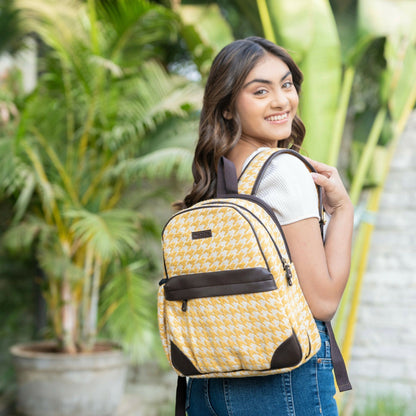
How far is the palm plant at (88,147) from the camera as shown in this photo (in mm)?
3549

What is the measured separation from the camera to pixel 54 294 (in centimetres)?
395

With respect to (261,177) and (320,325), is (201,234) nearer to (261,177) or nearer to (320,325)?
(261,177)

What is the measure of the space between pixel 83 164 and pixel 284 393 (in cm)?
308

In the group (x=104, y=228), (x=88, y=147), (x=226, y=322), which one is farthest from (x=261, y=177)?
(x=88, y=147)

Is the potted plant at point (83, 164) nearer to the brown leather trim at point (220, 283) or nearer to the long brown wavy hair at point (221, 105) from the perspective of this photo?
the long brown wavy hair at point (221, 105)

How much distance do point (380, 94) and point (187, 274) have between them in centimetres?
285

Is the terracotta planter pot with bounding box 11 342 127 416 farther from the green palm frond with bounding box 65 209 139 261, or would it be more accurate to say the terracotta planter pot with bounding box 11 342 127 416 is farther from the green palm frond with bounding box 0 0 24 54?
the green palm frond with bounding box 0 0 24 54

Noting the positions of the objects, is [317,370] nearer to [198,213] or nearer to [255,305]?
[255,305]

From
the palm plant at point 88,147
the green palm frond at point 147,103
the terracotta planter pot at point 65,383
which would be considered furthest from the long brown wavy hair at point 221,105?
the terracotta planter pot at point 65,383

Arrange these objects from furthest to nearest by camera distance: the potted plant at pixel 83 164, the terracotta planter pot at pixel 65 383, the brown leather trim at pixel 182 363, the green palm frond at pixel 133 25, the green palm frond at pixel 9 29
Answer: the green palm frond at pixel 9 29
the terracotta planter pot at pixel 65 383
the potted plant at pixel 83 164
the green palm frond at pixel 133 25
the brown leather trim at pixel 182 363

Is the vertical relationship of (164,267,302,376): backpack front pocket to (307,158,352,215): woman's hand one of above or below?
below

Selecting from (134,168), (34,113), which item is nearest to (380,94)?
(134,168)

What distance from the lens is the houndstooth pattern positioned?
0.99m

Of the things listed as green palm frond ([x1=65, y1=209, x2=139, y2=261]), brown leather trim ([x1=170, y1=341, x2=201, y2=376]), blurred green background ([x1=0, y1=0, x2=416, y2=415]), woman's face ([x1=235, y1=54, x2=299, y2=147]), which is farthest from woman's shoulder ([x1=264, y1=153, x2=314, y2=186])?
green palm frond ([x1=65, y1=209, x2=139, y2=261])
